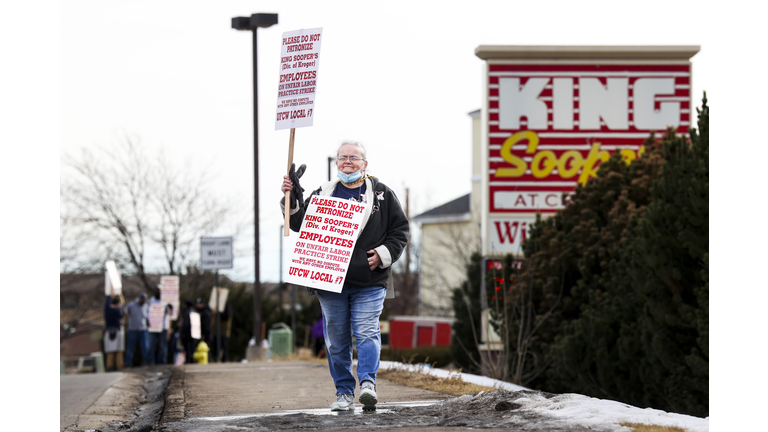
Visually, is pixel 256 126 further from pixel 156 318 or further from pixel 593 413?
pixel 593 413

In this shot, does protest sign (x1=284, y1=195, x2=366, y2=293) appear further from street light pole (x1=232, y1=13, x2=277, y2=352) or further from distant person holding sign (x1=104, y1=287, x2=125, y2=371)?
street light pole (x1=232, y1=13, x2=277, y2=352)

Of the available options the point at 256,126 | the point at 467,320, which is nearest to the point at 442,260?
the point at 467,320

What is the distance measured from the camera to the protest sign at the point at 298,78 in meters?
7.30

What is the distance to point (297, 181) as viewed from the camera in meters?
6.91

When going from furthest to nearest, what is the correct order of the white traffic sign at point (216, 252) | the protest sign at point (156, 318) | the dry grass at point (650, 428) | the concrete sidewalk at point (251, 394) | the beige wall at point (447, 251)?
1. the beige wall at point (447, 251)
2. the white traffic sign at point (216, 252)
3. the protest sign at point (156, 318)
4. the concrete sidewalk at point (251, 394)
5. the dry grass at point (650, 428)

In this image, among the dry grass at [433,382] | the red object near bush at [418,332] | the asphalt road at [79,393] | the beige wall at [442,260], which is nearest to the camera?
the dry grass at [433,382]

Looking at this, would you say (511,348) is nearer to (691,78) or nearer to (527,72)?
(527,72)

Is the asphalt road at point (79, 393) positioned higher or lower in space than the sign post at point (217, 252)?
lower

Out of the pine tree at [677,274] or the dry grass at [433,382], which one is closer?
the dry grass at [433,382]

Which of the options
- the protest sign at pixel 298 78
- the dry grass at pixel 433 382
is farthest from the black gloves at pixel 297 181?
the dry grass at pixel 433 382

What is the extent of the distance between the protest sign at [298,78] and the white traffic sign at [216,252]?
13.9 meters

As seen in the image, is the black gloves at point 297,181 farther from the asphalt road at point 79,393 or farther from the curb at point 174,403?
the asphalt road at point 79,393

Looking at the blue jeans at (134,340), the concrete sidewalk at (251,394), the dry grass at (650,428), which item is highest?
the dry grass at (650,428)

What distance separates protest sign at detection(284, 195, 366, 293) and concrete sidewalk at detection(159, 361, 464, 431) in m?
1.10
